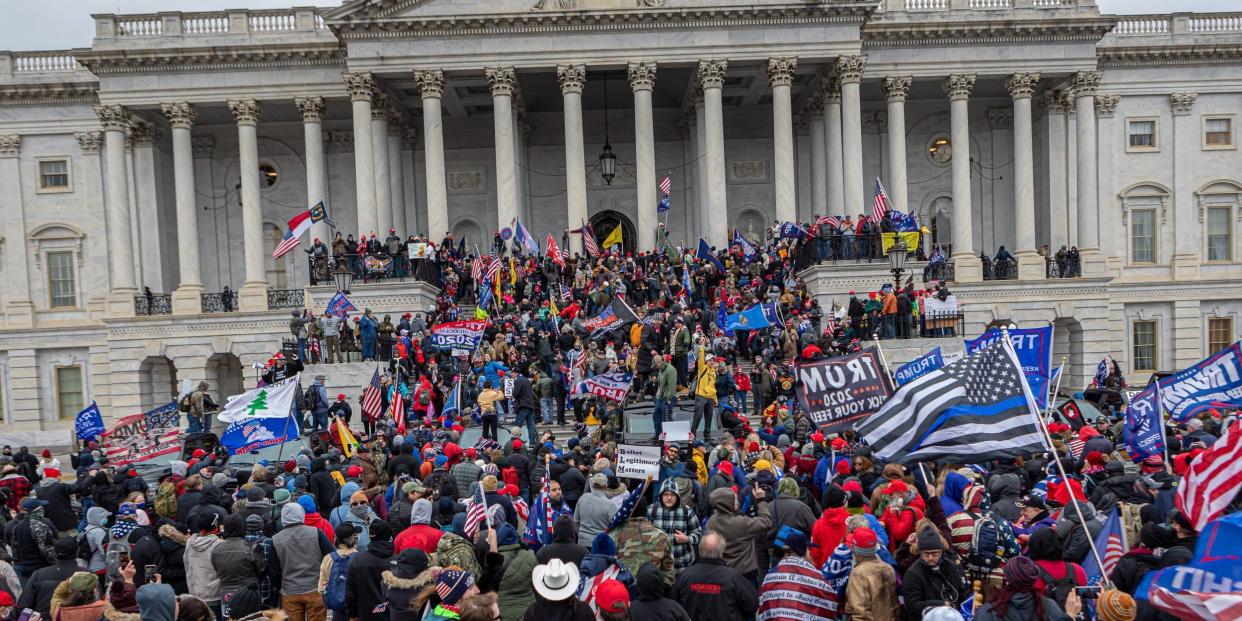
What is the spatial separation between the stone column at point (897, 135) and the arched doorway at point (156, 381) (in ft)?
97.9

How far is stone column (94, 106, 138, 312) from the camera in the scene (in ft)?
119

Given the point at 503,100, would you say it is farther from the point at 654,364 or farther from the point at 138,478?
the point at 138,478

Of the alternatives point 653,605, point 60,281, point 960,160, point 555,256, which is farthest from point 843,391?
point 60,281

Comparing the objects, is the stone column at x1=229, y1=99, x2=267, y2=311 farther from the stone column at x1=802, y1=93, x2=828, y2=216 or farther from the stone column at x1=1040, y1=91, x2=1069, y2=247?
the stone column at x1=1040, y1=91, x2=1069, y2=247

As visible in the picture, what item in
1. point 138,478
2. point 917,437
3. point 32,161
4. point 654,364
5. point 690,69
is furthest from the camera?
point 32,161

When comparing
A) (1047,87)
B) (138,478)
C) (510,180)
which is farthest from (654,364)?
(1047,87)

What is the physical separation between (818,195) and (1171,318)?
1729 centimetres

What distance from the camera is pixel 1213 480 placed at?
640cm

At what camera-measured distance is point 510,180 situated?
3388cm

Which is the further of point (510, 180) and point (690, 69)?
point (690, 69)

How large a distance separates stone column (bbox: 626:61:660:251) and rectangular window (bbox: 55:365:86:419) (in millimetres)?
26016

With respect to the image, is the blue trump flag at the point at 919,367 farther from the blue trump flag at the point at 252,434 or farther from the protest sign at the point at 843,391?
the blue trump flag at the point at 252,434

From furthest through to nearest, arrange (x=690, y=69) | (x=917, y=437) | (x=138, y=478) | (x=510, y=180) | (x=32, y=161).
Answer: (x=32, y=161)
(x=690, y=69)
(x=510, y=180)
(x=138, y=478)
(x=917, y=437)

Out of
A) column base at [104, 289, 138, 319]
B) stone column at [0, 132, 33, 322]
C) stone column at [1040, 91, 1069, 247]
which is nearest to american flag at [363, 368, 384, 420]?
column base at [104, 289, 138, 319]
